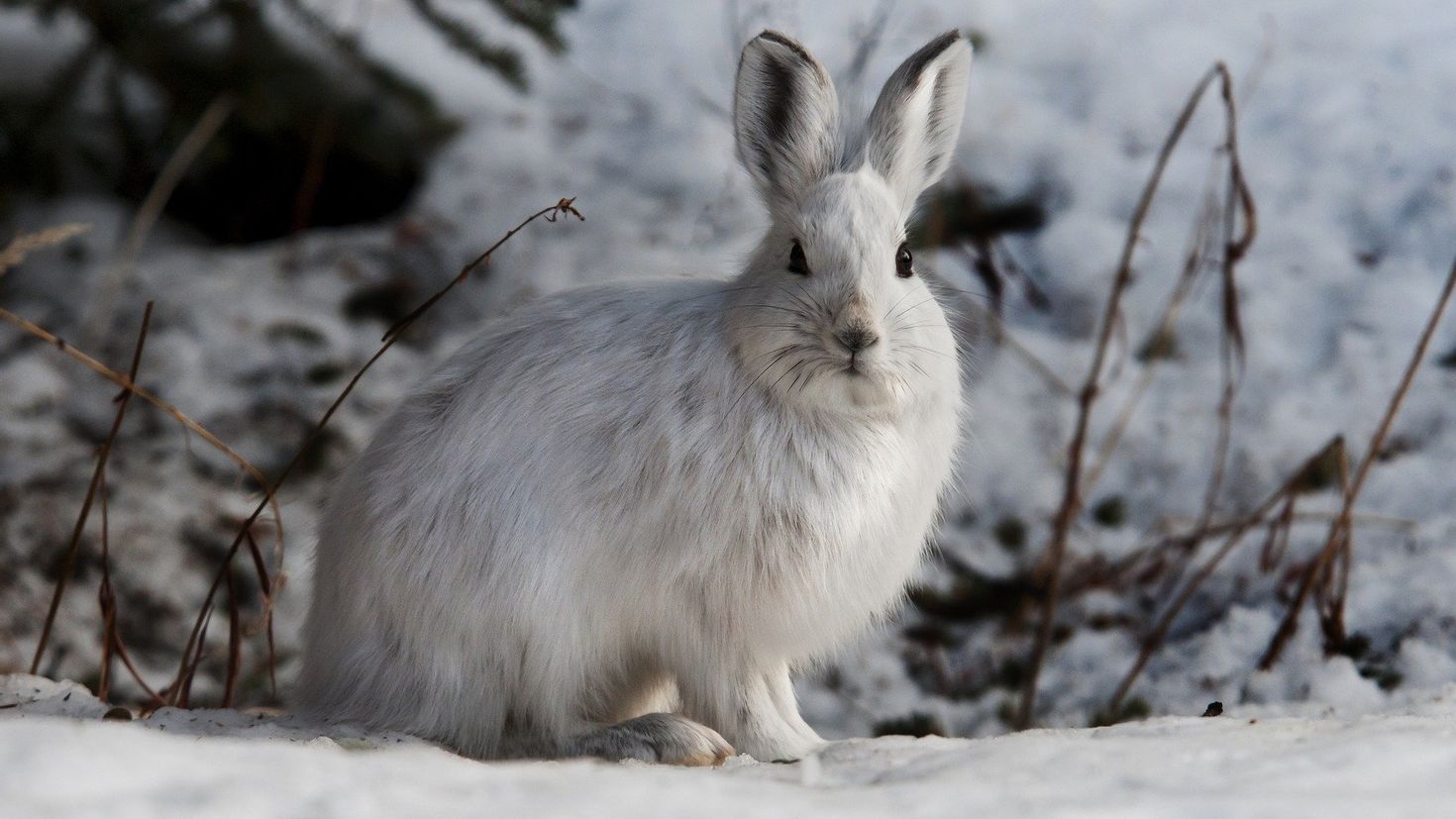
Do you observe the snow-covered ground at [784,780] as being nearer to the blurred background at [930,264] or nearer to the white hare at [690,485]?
the white hare at [690,485]

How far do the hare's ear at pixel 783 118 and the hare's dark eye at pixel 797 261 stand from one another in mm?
161

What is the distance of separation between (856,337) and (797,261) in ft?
0.96

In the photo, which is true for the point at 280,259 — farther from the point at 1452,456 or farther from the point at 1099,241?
the point at 1452,456

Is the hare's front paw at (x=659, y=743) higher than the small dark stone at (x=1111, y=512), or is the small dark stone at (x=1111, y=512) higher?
the small dark stone at (x=1111, y=512)

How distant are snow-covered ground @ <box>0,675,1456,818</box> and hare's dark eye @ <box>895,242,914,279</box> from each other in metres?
1.01

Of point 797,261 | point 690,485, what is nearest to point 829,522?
point 690,485

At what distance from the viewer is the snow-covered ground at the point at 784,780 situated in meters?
1.85

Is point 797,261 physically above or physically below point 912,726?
above

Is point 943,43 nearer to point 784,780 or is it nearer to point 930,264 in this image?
point 784,780

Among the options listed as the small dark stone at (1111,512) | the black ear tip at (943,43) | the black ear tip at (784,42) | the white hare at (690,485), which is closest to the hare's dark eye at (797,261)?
the white hare at (690,485)

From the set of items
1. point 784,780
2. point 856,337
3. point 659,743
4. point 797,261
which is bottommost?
point 784,780

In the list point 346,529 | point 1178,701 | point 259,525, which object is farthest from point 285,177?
point 1178,701

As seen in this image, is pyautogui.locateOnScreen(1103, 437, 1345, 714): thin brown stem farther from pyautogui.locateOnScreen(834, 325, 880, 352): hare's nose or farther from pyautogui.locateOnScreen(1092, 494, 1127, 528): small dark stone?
pyautogui.locateOnScreen(834, 325, 880, 352): hare's nose

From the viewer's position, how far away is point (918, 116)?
2.97 metres
